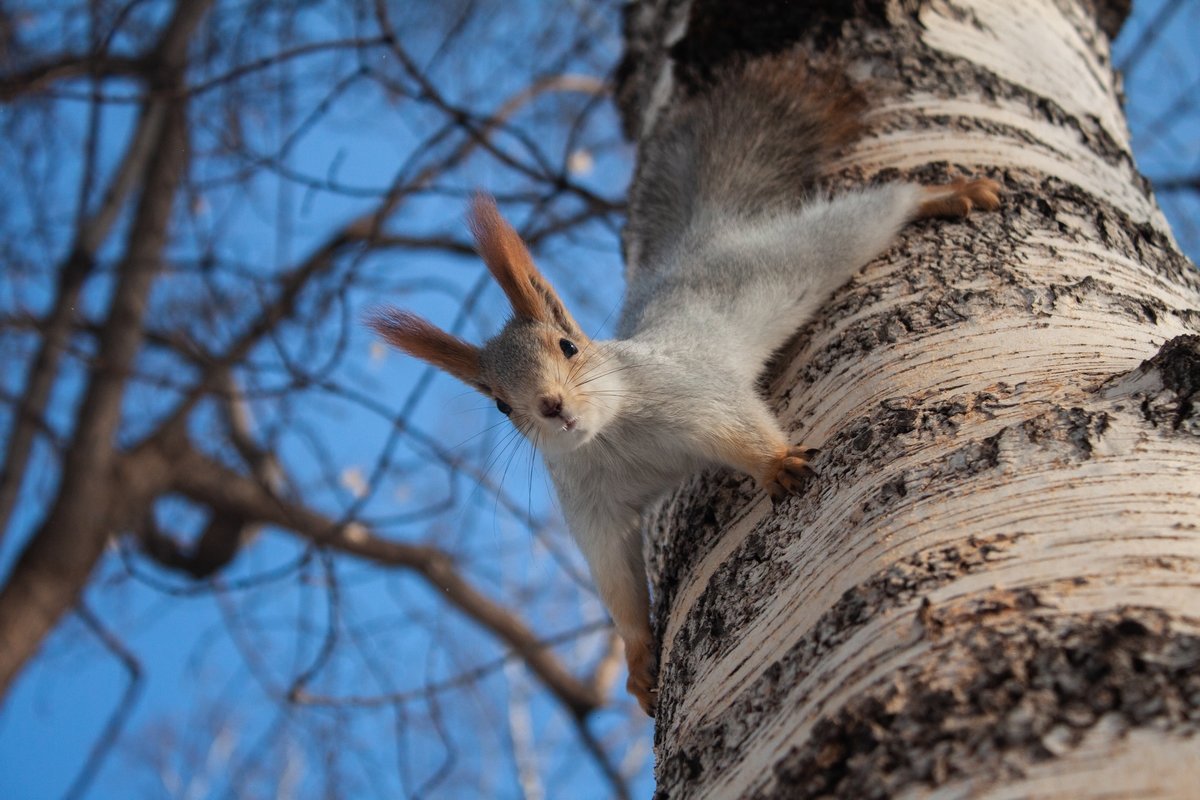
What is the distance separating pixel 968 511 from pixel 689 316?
81cm

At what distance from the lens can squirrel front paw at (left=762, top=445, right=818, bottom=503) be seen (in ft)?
3.33

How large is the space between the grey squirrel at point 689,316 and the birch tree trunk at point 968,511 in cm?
6

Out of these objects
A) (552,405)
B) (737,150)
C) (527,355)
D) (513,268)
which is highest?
(737,150)

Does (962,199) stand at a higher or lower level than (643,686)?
higher

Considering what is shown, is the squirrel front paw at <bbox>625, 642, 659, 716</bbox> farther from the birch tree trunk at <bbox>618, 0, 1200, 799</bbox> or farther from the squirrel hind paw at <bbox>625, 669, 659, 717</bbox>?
the birch tree trunk at <bbox>618, 0, 1200, 799</bbox>

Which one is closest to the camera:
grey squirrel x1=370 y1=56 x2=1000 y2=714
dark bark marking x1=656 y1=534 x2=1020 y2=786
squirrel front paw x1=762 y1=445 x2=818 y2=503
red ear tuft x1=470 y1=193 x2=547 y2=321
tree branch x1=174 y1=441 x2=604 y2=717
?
dark bark marking x1=656 y1=534 x2=1020 y2=786

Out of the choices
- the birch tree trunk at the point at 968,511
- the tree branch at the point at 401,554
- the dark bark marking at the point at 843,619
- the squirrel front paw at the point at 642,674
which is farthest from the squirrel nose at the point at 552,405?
the tree branch at the point at 401,554

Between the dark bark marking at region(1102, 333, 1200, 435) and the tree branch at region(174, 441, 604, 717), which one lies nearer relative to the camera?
the dark bark marking at region(1102, 333, 1200, 435)

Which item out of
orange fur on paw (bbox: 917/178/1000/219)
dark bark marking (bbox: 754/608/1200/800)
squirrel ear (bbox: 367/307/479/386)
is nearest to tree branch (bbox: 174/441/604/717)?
squirrel ear (bbox: 367/307/479/386)

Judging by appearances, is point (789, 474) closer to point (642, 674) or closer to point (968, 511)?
point (968, 511)

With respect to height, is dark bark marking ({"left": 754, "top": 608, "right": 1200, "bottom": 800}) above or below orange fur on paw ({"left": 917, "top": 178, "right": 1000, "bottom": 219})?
below

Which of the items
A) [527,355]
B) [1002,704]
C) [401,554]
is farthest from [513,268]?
[401,554]

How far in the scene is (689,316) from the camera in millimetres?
1551

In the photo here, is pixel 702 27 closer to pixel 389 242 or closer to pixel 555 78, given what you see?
pixel 555 78
